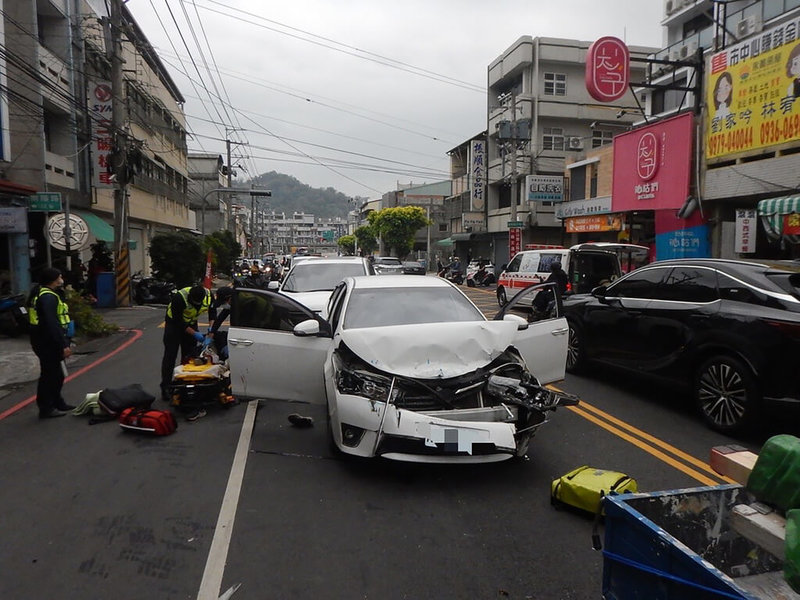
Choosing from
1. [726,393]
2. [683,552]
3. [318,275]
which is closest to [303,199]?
[318,275]

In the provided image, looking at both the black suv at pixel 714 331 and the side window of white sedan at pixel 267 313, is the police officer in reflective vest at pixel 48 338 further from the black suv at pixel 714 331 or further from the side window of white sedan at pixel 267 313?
the black suv at pixel 714 331

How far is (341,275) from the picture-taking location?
448 inches

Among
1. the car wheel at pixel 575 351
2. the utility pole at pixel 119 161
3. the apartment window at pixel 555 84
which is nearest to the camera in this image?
the car wheel at pixel 575 351

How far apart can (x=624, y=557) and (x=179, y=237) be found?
22.7 m

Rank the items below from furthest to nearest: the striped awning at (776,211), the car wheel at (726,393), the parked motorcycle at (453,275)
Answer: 1. the parked motorcycle at (453,275)
2. the striped awning at (776,211)
3. the car wheel at (726,393)

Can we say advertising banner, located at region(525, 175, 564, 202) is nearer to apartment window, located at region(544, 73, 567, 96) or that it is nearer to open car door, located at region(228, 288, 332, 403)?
apartment window, located at region(544, 73, 567, 96)

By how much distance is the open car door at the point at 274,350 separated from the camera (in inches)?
225

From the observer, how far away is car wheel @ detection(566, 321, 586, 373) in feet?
27.7

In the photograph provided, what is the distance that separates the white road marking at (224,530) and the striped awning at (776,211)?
41.5 ft

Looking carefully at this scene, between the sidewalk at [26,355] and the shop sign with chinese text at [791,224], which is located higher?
the shop sign with chinese text at [791,224]

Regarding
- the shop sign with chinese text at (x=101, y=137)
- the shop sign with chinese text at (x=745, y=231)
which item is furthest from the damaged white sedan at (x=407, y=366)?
the shop sign with chinese text at (x=101, y=137)

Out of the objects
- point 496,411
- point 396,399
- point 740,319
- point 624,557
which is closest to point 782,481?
point 624,557

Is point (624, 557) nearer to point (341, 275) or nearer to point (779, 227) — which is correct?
point (341, 275)

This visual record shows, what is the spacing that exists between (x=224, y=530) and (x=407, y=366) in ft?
5.87
